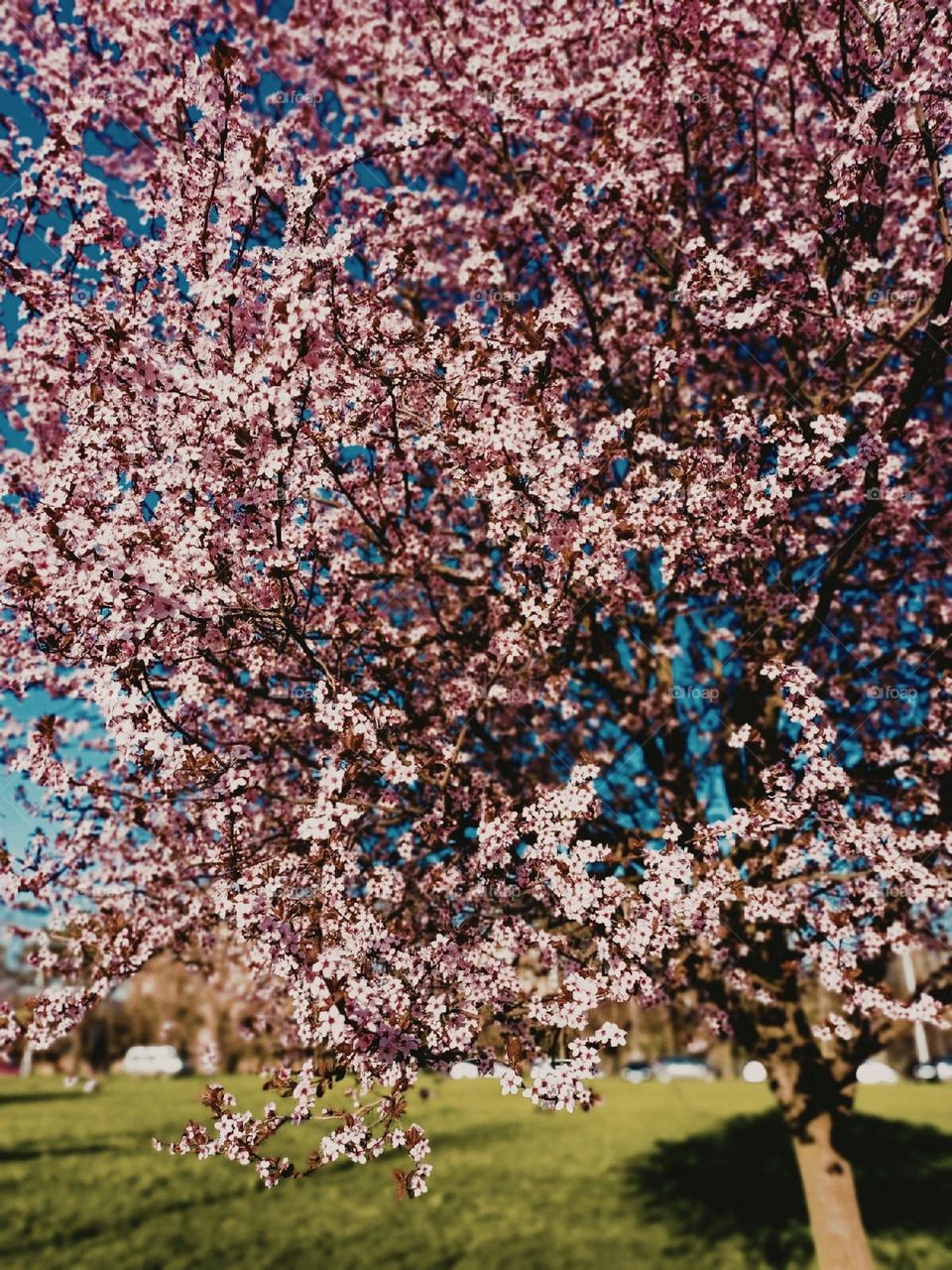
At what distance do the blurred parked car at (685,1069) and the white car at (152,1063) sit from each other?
154ft

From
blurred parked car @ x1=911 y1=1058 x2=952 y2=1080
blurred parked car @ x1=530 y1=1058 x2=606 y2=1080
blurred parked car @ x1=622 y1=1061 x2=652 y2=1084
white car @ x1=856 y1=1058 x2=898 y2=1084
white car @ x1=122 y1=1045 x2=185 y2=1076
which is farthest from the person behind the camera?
white car @ x1=122 y1=1045 x2=185 y2=1076

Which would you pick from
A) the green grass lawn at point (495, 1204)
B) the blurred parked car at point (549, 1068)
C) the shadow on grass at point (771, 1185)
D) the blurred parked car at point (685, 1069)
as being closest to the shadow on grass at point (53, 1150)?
the green grass lawn at point (495, 1204)

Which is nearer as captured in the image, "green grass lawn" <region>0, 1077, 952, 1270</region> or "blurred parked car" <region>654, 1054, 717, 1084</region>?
"green grass lawn" <region>0, 1077, 952, 1270</region>

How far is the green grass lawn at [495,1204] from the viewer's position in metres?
12.6

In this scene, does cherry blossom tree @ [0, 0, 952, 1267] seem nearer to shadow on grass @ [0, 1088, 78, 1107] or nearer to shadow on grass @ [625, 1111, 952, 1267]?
shadow on grass @ [625, 1111, 952, 1267]

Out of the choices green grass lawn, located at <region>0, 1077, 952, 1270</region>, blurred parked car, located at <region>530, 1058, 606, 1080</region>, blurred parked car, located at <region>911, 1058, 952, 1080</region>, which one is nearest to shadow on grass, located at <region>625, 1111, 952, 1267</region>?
green grass lawn, located at <region>0, 1077, 952, 1270</region>

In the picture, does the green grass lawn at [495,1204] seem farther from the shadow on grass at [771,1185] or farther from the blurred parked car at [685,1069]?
the blurred parked car at [685,1069]

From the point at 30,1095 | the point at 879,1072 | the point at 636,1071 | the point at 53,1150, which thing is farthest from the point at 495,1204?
the point at 636,1071

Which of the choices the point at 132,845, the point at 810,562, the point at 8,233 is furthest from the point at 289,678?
the point at 810,562

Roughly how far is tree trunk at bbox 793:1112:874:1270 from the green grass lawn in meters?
4.15

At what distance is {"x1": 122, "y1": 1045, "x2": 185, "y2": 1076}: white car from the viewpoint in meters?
84.2

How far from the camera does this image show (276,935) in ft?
16.6

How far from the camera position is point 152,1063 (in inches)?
3410

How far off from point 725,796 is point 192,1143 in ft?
21.4
